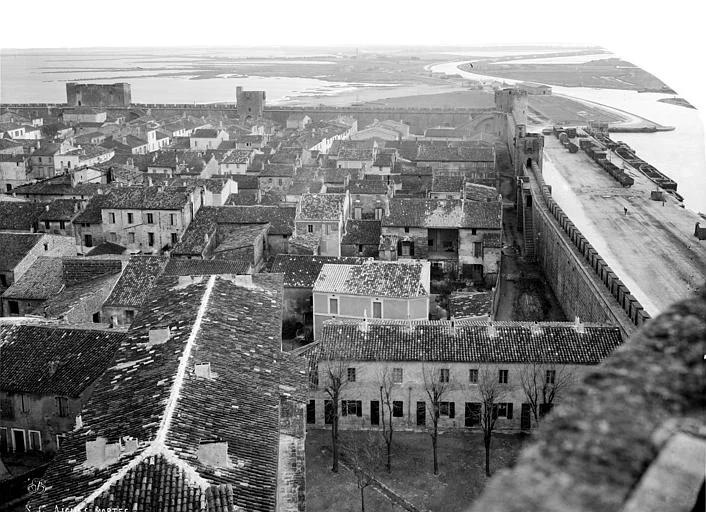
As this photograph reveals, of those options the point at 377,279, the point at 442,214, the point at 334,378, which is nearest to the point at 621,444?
the point at 334,378

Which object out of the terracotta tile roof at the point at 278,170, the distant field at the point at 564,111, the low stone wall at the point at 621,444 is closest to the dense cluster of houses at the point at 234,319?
the terracotta tile roof at the point at 278,170

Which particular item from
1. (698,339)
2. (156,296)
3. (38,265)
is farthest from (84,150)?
(698,339)

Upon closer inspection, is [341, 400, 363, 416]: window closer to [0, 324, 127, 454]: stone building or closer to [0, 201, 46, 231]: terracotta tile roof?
[0, 324, 127, 454]: stone building

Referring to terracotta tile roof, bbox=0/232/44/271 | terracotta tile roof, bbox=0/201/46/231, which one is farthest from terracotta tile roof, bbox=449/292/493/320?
terracotta tile roof, bbox=0/201/46/231

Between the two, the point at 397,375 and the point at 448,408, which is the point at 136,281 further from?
the point at 448,408

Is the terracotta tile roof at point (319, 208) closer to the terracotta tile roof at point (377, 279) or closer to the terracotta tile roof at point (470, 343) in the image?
the terracotta tile roof at point (377, 279)

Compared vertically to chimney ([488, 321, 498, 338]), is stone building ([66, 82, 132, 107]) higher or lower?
higher
